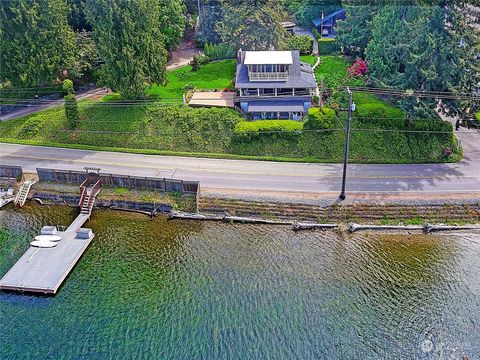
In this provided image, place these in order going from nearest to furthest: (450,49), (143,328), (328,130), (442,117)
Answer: (143,328), (450,49), (328,130), (442,117)

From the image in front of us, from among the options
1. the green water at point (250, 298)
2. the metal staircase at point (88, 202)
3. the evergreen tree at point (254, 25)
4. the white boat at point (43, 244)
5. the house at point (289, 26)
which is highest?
the evergreen tree at point (254, 25)

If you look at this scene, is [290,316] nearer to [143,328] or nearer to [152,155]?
[143,328]

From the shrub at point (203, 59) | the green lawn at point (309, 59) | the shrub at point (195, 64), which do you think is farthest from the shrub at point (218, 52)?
the green lawn at point (309, 59)

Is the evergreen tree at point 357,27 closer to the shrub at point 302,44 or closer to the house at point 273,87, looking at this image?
the shrub at point 302,44

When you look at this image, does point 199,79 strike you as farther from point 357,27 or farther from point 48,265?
point 48,265

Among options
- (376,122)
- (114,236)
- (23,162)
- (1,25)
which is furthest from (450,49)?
(1,25)

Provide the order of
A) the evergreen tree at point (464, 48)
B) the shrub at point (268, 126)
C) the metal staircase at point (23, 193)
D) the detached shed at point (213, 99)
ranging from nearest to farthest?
the evergreen tree at point (464, 48), the metal staircase at point (23, 193), the shrub at point (268, 126), the detached shed at point (213, 99)
